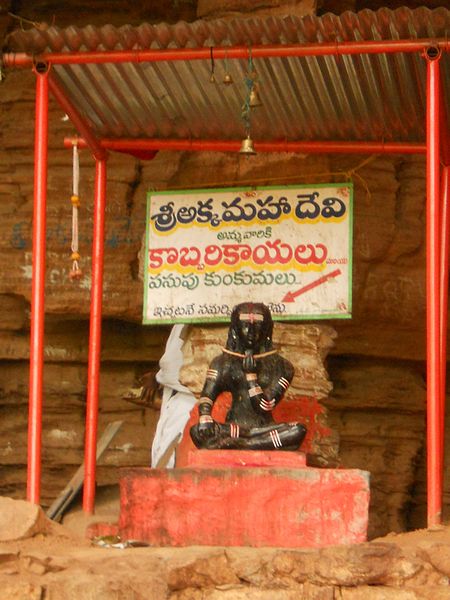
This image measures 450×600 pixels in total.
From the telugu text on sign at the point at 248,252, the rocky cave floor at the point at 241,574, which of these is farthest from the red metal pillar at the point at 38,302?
the telugu text on sign at the point at 248,252

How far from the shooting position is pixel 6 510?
25.5ft

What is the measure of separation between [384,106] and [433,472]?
3.16 metres

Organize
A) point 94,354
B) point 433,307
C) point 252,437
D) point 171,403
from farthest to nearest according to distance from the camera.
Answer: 1. point 171,403
2. point 94,354
3. point 252,437
4. point 433,307

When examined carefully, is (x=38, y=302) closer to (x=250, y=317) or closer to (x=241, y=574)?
(x=250, y=317)

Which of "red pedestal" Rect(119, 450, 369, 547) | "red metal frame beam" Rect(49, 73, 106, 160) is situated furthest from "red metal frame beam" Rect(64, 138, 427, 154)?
"red pedestal" Rect(119, 450, 369, 547)

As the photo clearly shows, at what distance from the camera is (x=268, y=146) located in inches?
406

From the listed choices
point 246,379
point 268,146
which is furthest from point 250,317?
point 268,146

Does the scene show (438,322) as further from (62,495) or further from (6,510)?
(62,495)

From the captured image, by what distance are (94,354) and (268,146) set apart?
2.24 metres

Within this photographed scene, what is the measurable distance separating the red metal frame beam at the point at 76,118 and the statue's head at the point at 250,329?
7.08 feet

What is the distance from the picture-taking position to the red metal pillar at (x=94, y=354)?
9660 mm

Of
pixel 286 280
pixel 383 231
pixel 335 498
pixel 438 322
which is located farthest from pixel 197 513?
pixel 383 231

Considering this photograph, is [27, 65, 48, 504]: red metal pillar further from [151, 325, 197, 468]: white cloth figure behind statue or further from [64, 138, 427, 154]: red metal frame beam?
[151, 325, 197, 468]: white cloth figure behind statue

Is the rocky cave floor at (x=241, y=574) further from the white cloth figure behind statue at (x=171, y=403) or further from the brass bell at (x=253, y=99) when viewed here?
the white cloth figure behind statue at (x=171, y=403)
